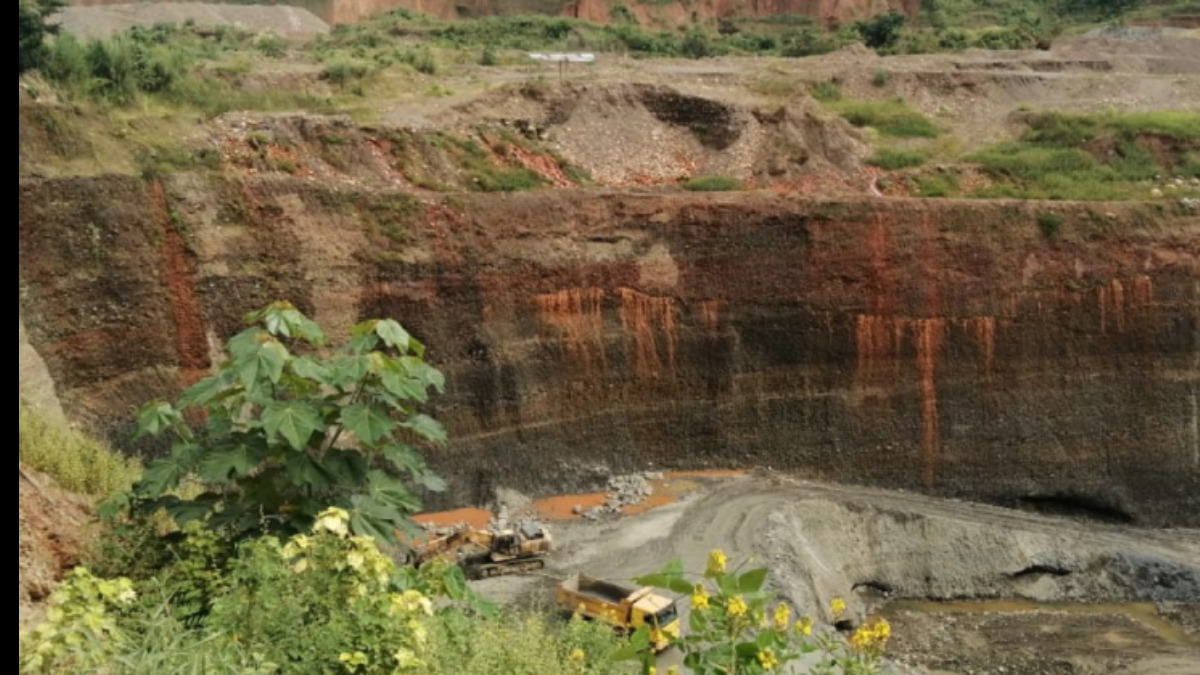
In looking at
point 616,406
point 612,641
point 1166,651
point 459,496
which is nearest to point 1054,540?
point 1166,651

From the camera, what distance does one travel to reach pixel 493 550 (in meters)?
20.5

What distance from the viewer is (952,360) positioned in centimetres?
2722

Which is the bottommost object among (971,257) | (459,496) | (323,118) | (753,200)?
(459,496)

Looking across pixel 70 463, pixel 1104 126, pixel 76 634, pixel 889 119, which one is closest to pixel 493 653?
pixel 76 634

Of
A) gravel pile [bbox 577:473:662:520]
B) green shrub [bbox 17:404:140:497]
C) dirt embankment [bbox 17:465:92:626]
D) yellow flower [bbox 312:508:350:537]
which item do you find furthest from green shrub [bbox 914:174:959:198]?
yellow flower [bbox 312:508:350:537]

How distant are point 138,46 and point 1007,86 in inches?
1354

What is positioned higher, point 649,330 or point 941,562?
point 649,330

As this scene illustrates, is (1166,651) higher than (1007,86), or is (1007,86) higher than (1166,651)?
(1007,86)

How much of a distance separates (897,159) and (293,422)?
101 ft

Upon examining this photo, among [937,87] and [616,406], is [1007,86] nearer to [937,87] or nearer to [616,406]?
[937,87]

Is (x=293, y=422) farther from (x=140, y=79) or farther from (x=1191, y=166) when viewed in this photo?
(x=1191, y=166)

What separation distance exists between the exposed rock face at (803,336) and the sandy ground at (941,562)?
4.88ft

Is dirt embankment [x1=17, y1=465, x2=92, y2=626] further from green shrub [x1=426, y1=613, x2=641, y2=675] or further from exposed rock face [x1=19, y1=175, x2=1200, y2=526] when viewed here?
exposed rock face [x1=19, y1=175, x2=1200, y2=526]

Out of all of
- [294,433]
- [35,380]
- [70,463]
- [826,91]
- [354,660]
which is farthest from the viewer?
[826,91]
